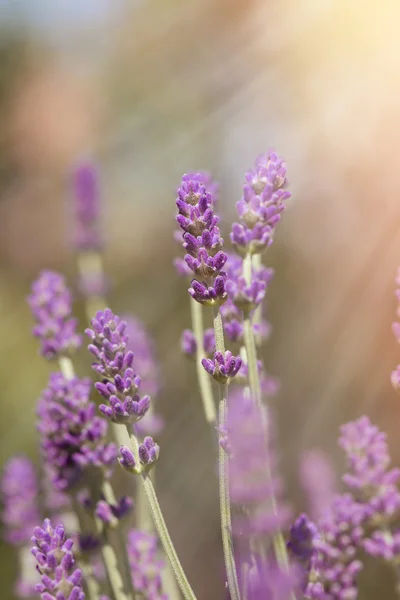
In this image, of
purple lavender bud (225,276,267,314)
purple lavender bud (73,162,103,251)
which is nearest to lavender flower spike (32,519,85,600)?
purple lavender bud (225,276,267,314)

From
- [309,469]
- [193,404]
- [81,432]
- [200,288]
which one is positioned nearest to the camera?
[200,288]

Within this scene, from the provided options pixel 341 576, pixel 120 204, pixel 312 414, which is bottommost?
pixel 341 576

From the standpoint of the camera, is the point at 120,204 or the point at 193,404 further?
the point at 120,204

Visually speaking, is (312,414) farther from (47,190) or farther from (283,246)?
(47,190)

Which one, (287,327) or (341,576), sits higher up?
(287,327)

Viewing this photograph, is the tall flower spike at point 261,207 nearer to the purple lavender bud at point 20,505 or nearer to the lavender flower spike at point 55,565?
the lavender flower spike at point 55,565

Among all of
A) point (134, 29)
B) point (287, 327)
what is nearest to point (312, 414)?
point (287, 327)

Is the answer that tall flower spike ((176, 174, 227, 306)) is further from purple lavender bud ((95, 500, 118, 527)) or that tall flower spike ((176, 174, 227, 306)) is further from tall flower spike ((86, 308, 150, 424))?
purple lavender bud ((95, 500, 118, 527))
